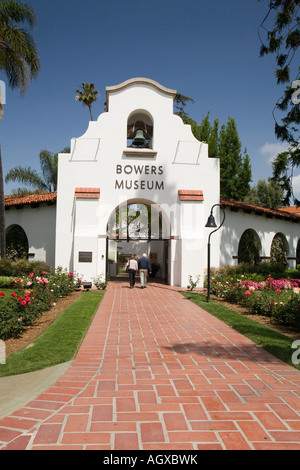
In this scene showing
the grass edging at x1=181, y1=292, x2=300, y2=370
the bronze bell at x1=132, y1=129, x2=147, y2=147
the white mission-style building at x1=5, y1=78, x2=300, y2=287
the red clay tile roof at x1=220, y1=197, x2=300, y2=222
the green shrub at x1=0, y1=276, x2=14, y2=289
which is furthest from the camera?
the red clay tile roof at x1=220, y1=197, x2=300, y2=222

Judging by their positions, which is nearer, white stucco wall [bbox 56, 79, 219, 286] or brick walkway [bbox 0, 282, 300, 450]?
brick walkway [bbox 0, 282, 300, 450]

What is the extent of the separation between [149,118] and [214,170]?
378 centimetres

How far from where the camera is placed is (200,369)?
478 centimetres

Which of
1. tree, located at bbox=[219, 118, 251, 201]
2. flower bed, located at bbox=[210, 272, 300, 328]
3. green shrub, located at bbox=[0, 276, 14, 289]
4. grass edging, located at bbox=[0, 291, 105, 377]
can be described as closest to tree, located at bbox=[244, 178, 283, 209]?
tree, located at bbox=[219, 118, 251, 201]

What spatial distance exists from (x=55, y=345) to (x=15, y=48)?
47.3 ft

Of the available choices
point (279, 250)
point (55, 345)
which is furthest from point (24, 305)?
point (279, 250)

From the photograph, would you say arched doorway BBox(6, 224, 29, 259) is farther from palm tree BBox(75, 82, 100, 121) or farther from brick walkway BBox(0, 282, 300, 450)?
palm tree BBox(75, 82, 100, 121)

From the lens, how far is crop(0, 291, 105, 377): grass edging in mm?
4926

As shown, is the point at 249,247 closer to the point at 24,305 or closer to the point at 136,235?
the point at 136,235

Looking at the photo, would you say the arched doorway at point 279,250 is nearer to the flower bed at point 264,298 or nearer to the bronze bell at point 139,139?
the flower bed at point 264,298

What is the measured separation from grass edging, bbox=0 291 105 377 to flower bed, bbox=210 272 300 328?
176 inches

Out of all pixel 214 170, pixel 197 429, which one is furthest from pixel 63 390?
pixel 214 170

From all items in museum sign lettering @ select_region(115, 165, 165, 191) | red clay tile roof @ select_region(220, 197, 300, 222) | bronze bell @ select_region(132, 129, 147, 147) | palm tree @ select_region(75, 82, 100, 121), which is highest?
palm tree @ select_region(75, 82, 100, 121)

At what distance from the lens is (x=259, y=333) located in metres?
6.75
